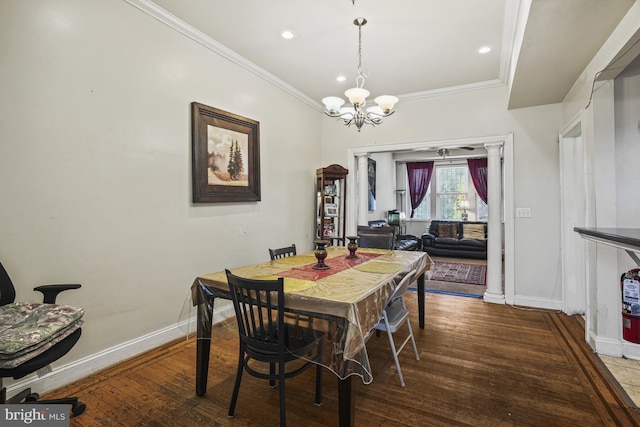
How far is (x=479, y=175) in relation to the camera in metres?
7.91

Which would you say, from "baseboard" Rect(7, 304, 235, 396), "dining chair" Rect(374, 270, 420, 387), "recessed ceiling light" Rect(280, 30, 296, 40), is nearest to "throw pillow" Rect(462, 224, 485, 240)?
"dining chair" Rect(374, 270, 420, 387)

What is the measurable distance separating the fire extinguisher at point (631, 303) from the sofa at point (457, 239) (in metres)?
4.90

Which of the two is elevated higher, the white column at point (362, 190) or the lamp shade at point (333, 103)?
the lamp shade at point (333, 103)

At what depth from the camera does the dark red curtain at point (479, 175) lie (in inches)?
310

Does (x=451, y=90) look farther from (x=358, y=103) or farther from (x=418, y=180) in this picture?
(x=418, y=180)

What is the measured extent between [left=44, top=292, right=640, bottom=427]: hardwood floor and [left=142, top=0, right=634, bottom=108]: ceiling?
2435mm

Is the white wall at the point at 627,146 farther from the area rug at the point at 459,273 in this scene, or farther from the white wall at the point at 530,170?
the area rug at the point at 459,273

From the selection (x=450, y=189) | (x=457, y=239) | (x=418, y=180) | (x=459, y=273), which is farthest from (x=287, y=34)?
(x=450, y=189)

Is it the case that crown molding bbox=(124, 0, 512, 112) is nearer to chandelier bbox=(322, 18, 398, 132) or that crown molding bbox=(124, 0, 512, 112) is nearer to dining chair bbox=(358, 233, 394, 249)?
chandelier bbox=(322, 18, 398, 132)

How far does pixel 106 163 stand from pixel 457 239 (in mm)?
7064

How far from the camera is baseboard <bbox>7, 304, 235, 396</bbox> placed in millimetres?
1970

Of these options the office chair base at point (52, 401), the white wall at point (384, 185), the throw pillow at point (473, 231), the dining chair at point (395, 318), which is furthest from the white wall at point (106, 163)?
the throw pillow at point (473, 231)

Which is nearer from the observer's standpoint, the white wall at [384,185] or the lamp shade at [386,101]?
the lamp shade at [386,101]

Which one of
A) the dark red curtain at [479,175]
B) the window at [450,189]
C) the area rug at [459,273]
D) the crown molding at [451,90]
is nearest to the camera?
the crown molding at [451,90]
